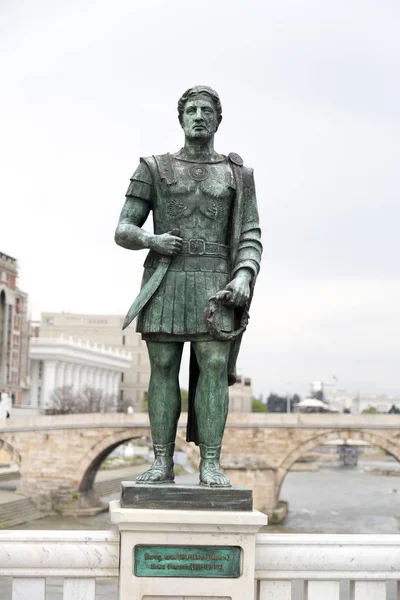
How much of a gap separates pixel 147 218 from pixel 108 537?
157cm

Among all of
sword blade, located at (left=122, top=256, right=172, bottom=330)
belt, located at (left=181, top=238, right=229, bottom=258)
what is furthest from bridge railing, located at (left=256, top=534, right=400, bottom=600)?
belt, located at (left=181, top=238, right=229, bottom=258)

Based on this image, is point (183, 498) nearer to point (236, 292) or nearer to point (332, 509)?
point (236, 292)

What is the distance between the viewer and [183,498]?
375 cm

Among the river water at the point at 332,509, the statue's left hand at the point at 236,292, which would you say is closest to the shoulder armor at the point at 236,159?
the statue's left hand at the point at 236,292

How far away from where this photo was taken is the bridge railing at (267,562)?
360cm

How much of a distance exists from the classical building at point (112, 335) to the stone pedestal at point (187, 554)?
73494 mm

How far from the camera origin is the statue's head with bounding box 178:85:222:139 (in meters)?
4.16

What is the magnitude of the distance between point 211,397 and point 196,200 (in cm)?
94

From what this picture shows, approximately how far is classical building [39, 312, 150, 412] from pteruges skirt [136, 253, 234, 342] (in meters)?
73.1

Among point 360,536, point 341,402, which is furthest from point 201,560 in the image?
point 341,402

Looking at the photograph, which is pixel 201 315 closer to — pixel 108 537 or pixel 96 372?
pixel 108 537

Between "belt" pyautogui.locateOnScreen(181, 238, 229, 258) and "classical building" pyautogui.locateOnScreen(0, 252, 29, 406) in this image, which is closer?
"belt" pyautogui.locateOnScreen(181, 238, 229, 258)

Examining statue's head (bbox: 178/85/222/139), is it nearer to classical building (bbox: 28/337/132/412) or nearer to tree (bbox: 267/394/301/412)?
classical building (bbox: 28/337/132/412)

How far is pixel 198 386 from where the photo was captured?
4.07 m
